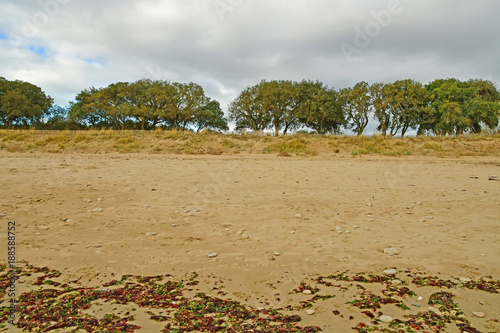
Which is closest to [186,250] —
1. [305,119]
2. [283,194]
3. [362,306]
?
[362,306]

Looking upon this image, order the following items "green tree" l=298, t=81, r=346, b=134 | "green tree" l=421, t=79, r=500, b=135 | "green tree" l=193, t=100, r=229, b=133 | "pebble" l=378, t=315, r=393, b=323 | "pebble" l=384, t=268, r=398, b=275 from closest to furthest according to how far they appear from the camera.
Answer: "pebble" l=378, t=315, r=393, b=323 → "pebble" l=384, t=268, r=398, b=275 → "green tree" l=421, t=79, r=500, b=135 → "green tree" l=298, t=81, r=346, b=134 → "green tree" l=193, t=100, r=229, b=133

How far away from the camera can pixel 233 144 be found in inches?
786

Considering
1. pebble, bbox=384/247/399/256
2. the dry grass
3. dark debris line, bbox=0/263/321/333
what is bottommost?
dark debris line, bbox=0/263/321/333

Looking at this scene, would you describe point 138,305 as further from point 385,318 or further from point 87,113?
point 87,113

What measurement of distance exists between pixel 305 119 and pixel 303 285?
43.4 meters

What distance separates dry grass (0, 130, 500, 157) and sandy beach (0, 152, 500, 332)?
8619mm

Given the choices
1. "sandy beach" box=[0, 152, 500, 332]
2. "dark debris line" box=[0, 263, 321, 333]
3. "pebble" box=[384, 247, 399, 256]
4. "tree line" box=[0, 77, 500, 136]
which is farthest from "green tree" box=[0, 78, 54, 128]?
"pebble" box=[384, 247, 399, 256]

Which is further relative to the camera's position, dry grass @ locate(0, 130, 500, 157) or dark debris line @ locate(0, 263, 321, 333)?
dry grass @ locate(0, 130, 500, 157)

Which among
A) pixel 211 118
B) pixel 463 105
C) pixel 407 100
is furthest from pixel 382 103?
Result: pixel 211 118

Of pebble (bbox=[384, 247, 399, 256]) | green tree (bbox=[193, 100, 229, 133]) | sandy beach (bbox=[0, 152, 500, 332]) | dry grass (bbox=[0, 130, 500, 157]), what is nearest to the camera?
sandy beach (bbox=[0, 152, 500, 332])

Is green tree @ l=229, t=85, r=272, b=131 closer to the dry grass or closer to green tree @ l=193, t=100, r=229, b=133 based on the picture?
green tree @ l=193, t=100, r=229, b=133

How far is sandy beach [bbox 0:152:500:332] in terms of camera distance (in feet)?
11.4

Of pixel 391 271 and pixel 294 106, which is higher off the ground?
pixel 294 106

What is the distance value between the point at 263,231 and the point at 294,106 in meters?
40.0
